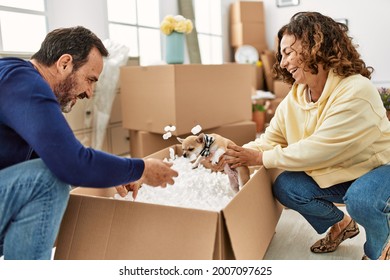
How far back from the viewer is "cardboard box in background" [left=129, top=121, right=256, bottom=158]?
229 cm

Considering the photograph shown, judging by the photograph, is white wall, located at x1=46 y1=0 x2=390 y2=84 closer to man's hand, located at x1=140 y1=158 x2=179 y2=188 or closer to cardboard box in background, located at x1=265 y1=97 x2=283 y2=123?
cardboard box in background, located at x1=265 y1=97 x2=283 y2=123

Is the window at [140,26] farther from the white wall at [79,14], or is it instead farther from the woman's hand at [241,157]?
the woman's hand at [241,157]

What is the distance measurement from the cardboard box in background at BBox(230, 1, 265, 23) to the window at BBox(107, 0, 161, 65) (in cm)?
153

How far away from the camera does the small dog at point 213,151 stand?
1338 millimetres

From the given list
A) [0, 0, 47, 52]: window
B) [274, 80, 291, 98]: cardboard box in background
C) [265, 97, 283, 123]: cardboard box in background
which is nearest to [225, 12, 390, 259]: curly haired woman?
[0, 0, 47, 52]: window

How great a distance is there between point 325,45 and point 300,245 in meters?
0.74

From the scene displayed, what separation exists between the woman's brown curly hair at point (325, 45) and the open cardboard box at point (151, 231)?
1.61 ft

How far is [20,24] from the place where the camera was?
209 centimetres

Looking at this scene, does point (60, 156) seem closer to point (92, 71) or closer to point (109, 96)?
point (92, 71)

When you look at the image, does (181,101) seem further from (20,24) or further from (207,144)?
(20,24)

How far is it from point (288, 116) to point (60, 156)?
845mm

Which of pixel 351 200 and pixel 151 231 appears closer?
pixel 151 231

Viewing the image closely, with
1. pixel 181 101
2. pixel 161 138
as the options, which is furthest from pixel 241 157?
pixel 161 138

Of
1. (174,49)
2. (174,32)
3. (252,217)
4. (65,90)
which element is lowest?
(252,217)
